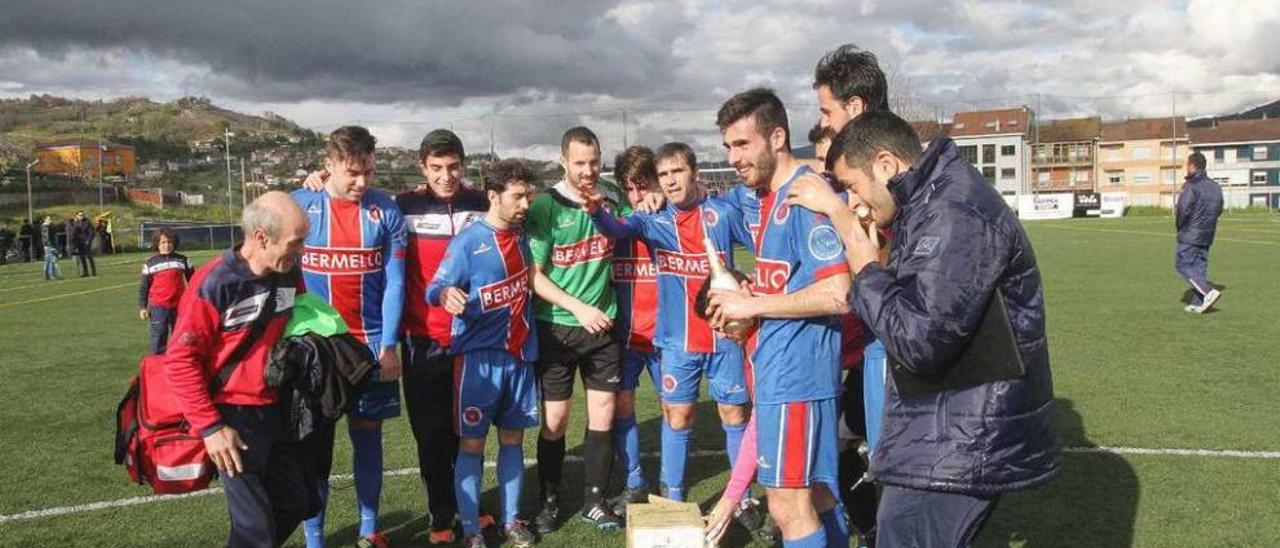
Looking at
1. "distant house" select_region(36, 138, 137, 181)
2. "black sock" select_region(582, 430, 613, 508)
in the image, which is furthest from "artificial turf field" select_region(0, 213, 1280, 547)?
"distant house" select_region(36, 138, 137, 181)

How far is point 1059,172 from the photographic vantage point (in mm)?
93562

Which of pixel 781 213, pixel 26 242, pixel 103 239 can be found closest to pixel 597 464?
pixel 781 213

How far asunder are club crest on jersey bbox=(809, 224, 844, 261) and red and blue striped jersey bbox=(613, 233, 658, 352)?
85.1 inches

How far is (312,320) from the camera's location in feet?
12.0

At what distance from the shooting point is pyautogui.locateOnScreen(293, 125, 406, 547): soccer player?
15.2ft

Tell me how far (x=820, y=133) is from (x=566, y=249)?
152cm

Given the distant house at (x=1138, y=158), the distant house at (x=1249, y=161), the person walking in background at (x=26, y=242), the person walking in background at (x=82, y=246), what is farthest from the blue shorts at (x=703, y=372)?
the distant house at (x=1249, y=161)

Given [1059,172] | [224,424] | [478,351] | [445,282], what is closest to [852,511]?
[478,351]

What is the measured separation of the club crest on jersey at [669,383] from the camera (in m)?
5.14

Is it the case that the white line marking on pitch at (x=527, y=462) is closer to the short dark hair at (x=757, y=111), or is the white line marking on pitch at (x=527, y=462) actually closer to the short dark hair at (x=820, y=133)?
the short dark hair at (x=820, y=133)

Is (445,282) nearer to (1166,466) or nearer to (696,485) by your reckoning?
(696,485)

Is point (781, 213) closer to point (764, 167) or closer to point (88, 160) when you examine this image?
point (764, 167)

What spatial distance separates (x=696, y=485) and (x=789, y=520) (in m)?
2.30

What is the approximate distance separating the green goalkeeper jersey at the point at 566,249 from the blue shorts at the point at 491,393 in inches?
19.8
